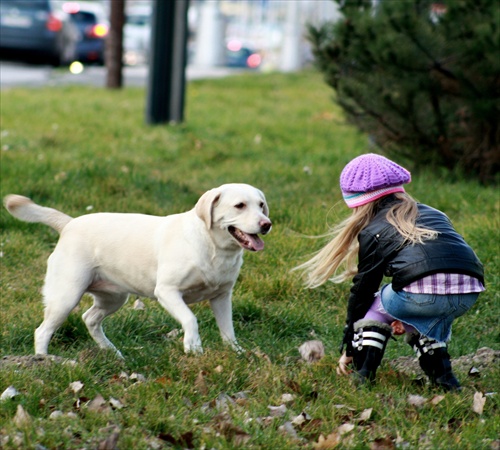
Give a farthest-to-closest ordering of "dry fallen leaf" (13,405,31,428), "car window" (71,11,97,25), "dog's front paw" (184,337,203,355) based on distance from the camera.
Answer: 1. "car window" (71,11,97,25)
2. "dog's front paw" (184,337,203,355)
3. "dry fallen leaf" (13,405,31,428)

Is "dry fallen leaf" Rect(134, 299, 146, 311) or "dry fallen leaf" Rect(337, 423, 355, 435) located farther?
"dry fallen leaf" Rect(134, 299, 146, 311)

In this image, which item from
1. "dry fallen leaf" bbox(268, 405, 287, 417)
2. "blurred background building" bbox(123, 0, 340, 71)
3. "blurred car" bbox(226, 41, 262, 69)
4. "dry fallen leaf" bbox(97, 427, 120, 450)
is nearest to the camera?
"dry fallen leaf" bbox(97, 427, 120, 450)

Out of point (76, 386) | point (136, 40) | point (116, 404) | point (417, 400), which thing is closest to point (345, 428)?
point (417, 400)

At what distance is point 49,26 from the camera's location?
20.5 m

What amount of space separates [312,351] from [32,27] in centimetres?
1721

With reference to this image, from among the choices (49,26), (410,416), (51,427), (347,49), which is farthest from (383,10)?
(49,26)

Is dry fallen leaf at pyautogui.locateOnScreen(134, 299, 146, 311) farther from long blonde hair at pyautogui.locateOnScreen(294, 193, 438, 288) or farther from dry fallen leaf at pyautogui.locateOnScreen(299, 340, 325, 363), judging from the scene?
long blonde hair at pyautogui.locateOnScreen(294, 193, 438, 288)

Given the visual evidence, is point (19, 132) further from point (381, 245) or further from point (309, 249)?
point (381, 245)

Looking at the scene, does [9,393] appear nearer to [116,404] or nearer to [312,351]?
[116,404]

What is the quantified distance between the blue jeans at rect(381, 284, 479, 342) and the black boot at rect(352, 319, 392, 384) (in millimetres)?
95

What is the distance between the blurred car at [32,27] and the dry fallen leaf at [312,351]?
1695 cm

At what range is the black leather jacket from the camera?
4.16 m

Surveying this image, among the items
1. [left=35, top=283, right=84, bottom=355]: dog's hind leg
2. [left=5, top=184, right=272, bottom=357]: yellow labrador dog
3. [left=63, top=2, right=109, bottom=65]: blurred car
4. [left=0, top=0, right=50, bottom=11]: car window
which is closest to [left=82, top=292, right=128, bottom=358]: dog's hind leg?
[left=5, top=184, right=272, bottom=357]: yellow labrador dog

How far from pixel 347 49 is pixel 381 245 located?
488 cm
